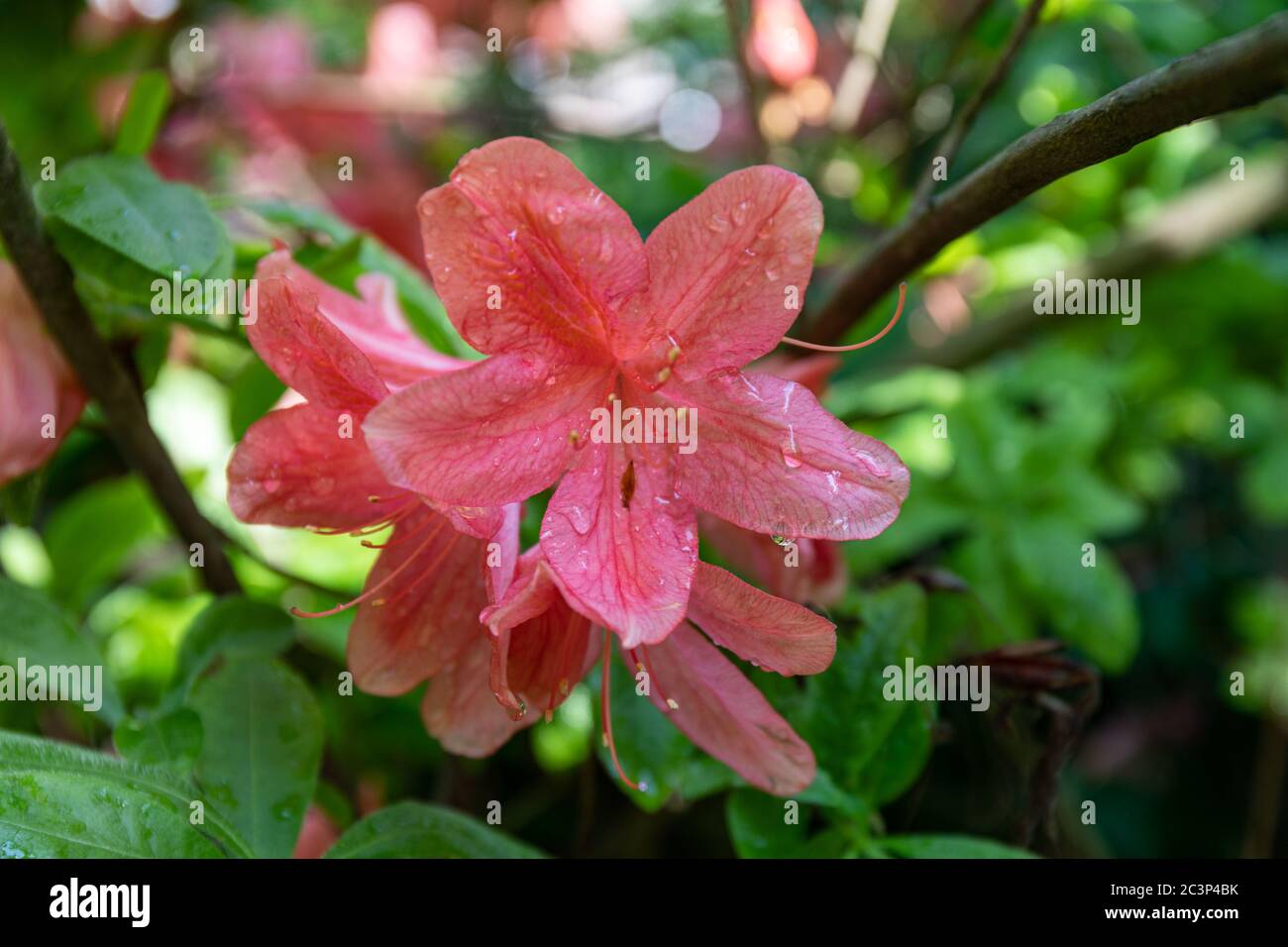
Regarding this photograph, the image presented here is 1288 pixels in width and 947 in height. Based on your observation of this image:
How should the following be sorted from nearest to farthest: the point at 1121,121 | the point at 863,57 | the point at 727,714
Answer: the point at 1121,121 → the point at 727,714 → the point at 863,57

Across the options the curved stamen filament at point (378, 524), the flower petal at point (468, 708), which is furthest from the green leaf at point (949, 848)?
the curved stamen filament at point (378, 524)

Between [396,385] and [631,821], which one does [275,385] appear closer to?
[396,385]

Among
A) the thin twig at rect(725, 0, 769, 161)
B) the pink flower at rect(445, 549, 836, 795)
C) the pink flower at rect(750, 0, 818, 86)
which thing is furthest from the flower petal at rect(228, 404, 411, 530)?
the pink flower at rect(750, 0, 818, 86)

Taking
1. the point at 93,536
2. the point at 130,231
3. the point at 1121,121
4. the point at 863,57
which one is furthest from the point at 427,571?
the point at 863,57

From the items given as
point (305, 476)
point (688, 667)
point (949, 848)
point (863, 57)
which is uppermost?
point (863, 57)

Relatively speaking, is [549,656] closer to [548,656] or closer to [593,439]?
[548,656]
